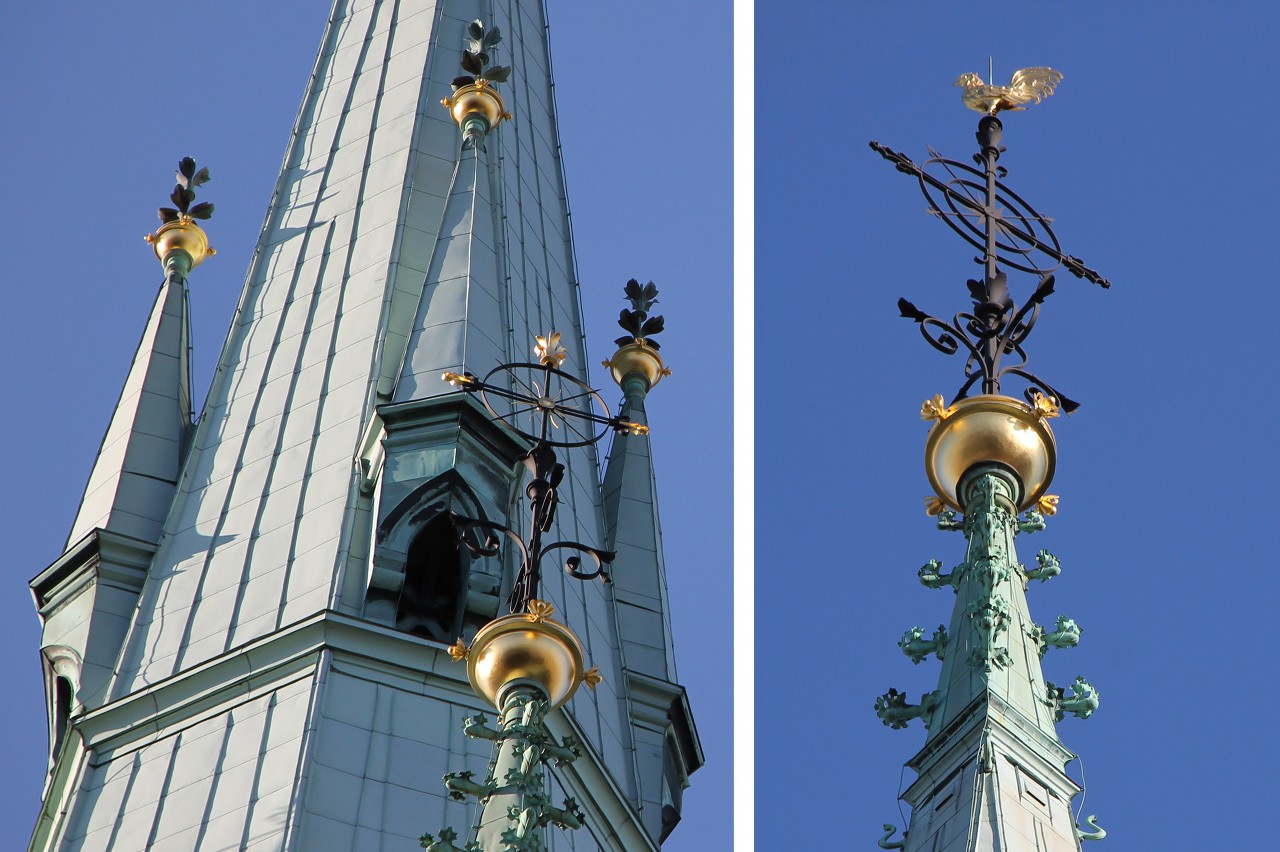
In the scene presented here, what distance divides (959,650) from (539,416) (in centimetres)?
930

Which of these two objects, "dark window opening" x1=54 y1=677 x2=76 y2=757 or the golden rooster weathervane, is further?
"dark window opening" x1=54 y1=677 x2=76 y2=757

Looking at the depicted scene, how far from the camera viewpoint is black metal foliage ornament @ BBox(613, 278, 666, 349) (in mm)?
35562

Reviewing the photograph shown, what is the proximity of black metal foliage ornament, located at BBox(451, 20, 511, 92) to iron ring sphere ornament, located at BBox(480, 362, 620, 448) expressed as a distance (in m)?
2.95

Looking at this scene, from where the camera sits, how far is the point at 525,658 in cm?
2288

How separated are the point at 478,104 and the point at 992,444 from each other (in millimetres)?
11537

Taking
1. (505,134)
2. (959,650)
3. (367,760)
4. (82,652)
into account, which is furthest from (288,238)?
(959,650)

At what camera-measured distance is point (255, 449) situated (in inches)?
1265

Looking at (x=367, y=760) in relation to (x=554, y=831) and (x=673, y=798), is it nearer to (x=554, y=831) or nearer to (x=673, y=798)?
(x=554, y=831)

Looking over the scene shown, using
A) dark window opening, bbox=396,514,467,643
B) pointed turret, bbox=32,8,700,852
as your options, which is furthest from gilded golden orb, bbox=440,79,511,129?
dark window opening, bbox=396,514,467,643

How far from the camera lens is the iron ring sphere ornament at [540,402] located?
81.1 ft

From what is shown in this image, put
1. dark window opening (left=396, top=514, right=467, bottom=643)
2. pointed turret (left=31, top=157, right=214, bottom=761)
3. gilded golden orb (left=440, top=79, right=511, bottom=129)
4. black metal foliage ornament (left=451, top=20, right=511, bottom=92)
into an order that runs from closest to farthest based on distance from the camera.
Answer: dark window opening (left=396, top=514, right=467, bottom=643)
pointed turret (left=31, top=157, right=214, bottom=761)
gilded golden orb (left=440, top=79, right=511, bottom=129)
black metal foliage ornament (left=451, top=20, right=511, bottom=92)

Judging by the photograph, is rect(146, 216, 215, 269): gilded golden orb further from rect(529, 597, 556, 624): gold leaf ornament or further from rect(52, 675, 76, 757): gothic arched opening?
rect(529, 597, 556, 624): gold leaf ornament

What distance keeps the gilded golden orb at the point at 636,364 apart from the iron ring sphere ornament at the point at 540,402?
380 millimetres

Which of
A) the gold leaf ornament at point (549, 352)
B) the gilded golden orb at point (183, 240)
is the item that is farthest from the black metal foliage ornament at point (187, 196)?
the gold leaf ornament at point (549, 352)
